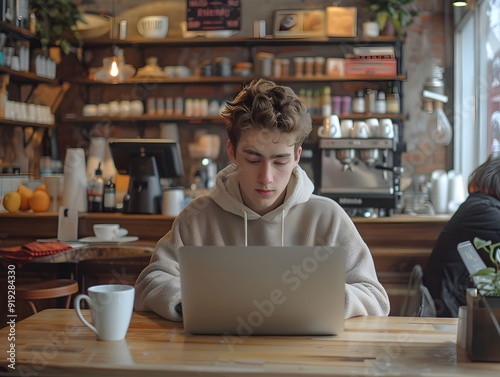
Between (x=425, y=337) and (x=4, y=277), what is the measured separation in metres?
2.76

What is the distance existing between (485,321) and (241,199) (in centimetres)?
82

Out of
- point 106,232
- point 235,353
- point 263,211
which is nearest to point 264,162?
point 263,211

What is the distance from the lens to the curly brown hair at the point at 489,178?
116 inches

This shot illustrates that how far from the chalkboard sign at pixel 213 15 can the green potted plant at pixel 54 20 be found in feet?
3.39

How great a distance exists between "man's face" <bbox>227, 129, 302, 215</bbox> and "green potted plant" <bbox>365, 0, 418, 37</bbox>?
4.18 meters

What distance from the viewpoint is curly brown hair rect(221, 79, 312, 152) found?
167 cm

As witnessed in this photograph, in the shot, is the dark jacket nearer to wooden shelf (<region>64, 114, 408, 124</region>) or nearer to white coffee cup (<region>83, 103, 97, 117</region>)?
wooden shelf (<region>64, 114, 408, 124</region>)

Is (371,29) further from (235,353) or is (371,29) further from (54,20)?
(235,353)

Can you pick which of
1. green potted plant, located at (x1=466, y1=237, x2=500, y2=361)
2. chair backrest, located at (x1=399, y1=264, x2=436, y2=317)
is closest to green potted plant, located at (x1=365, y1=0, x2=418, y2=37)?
chair backrest, located at (x1=399, y1=264, x2=436, y2=317)

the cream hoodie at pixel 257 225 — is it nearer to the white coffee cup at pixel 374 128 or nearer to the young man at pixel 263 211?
the young man at pixel 263 211

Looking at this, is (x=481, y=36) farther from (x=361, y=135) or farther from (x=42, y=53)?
(x=42, y=53)

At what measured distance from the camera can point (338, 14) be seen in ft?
18.9

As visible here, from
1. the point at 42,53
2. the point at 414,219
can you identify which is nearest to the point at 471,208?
the point at 414,219

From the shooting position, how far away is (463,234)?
9.65ft
